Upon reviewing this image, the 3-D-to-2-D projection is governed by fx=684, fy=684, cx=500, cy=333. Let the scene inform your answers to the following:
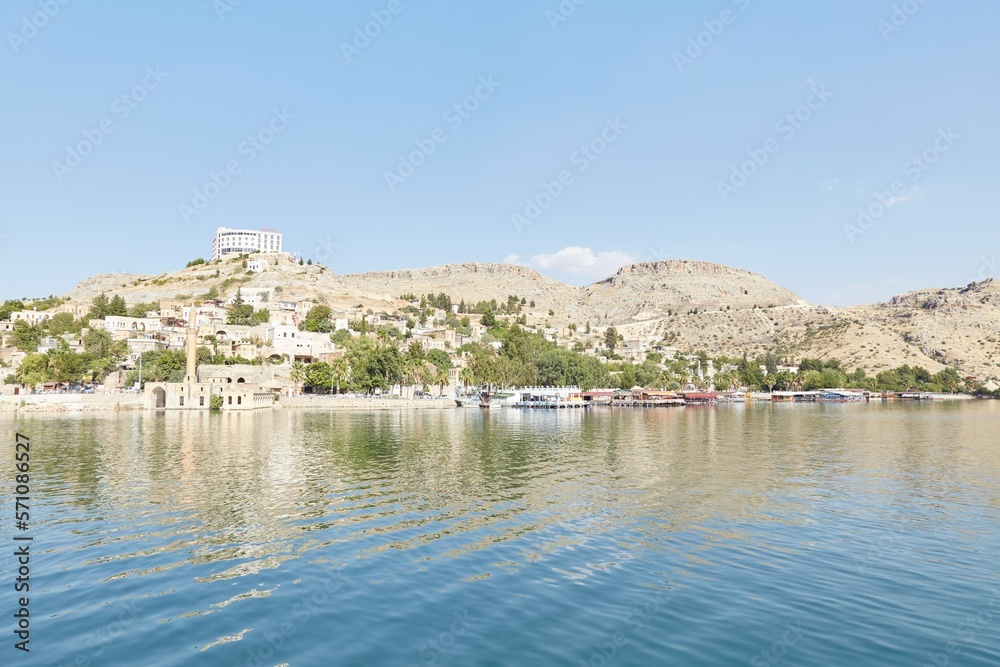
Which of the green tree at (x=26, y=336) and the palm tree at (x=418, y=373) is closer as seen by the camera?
the palm tree at (x=418, y=373)

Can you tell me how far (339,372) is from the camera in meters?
115

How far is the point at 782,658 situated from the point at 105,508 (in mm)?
22640

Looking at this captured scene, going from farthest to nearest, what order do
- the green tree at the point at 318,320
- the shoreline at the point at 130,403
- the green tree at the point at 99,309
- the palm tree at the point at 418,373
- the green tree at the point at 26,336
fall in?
the green tree at the point at 99,309 → the green tree at the point at 318,320 → the green tree at the point at 26,336 → the palm tree at the point at 418,373 → the shoreline at the point at 130,403

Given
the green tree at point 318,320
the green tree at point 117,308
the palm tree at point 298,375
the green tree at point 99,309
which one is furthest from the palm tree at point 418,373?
the green tree at point 99,309

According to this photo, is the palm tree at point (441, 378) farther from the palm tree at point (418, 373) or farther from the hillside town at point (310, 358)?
the palm tree at point (418, 373)

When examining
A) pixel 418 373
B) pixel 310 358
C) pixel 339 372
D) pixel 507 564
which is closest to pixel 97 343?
pixel 310 358

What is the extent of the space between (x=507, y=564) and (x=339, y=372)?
3975 inches

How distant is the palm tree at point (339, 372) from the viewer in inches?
4518

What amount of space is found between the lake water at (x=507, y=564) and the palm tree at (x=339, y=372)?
77559 millimetres

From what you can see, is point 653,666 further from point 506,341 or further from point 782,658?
point 506,341

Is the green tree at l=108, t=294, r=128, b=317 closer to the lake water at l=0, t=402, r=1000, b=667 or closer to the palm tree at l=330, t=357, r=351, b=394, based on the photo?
the palm tree at l=330, t=357, r=351, b=394

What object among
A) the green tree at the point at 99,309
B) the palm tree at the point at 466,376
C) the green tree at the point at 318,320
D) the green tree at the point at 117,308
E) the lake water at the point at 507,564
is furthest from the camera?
the green tree at the point at 117,308

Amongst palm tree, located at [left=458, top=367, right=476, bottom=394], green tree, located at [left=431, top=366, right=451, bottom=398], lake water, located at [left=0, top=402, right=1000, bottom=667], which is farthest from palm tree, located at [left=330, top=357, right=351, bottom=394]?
lake water, located at [left=0, top=402, right=1000, bottom=667]

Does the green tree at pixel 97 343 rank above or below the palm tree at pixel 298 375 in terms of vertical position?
above
